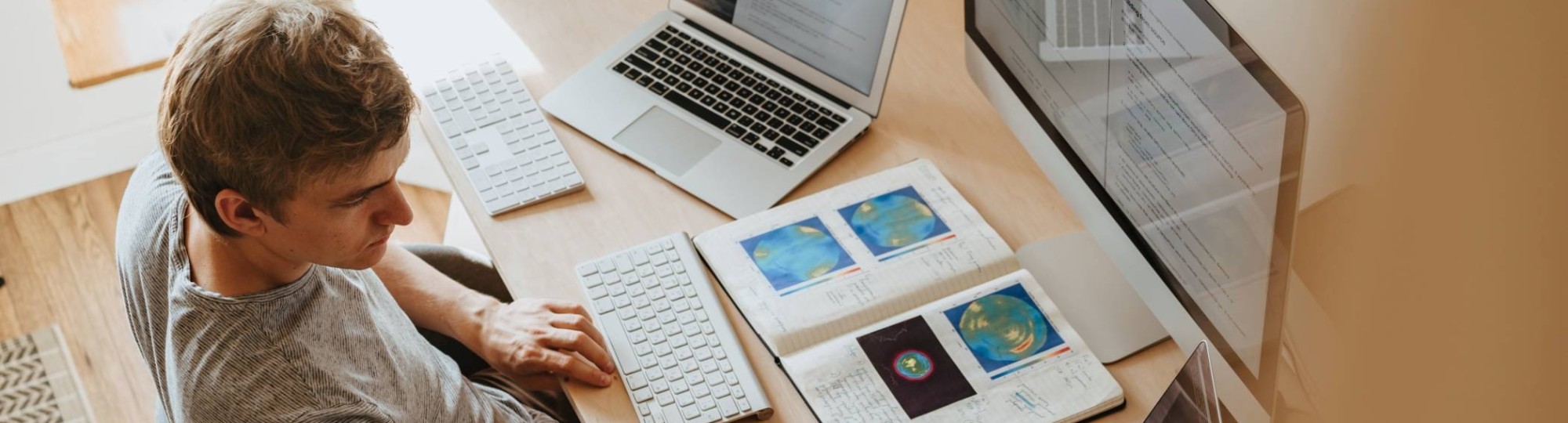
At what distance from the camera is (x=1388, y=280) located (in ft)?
0.75

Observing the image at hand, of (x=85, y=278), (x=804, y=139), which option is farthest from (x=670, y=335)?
(x=85, y=278)

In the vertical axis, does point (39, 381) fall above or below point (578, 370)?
below

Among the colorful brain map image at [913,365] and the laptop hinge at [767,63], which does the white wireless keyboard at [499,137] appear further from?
the colorful brain map image at [913,365]

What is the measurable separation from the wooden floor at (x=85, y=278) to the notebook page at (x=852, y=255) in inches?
46.5

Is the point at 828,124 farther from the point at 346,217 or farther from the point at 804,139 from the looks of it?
the point at 346,217

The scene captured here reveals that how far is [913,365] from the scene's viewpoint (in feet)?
3.75

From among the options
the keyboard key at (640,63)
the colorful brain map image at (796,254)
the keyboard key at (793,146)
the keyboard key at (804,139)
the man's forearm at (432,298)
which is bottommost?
the man's forearm at (432,298)

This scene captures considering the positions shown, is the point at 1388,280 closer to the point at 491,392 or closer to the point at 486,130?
the point at 491,392

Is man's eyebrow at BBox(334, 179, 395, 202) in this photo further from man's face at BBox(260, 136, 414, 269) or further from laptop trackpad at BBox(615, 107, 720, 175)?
laptop trackpad at BBox(615, 107, 720, 175)

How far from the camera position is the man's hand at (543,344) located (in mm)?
1158

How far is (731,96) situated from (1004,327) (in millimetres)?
457

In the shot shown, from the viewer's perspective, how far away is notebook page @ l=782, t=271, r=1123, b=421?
1100 mm

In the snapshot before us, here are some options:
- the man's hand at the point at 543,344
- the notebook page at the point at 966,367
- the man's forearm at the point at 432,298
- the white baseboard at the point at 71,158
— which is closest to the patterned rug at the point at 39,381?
the white baseboard at the point at 71,158

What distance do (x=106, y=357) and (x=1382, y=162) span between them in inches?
92.0
